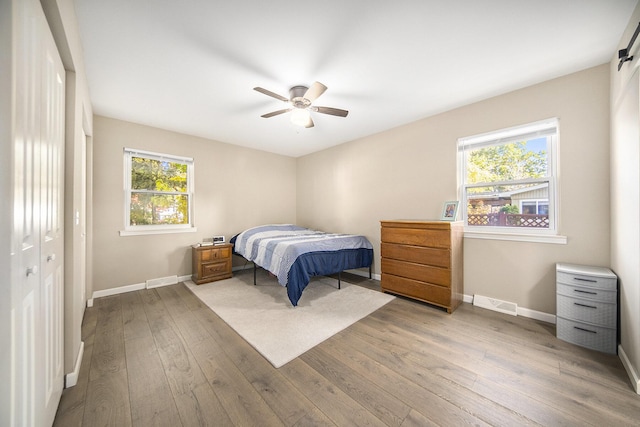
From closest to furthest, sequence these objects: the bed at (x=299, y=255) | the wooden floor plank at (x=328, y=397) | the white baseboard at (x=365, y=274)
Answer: the wooden floor plank at (x=328, y=397), the bed at (x=299, y=255), the white baseboard at (x=365, y=274)

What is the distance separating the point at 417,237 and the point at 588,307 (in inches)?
60.7

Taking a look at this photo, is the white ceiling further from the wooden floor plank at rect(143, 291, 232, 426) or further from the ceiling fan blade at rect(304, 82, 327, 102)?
the wooden floor plank at rect(143, 291, 232, 426)

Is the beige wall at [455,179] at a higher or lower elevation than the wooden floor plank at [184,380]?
higher

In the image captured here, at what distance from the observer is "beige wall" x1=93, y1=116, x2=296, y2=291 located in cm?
330

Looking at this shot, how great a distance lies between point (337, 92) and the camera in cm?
271

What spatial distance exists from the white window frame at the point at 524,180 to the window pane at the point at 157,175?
4381mm

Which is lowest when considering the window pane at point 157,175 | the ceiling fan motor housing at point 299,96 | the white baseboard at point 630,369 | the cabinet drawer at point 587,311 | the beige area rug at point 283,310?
the beige area rug at point 283,310

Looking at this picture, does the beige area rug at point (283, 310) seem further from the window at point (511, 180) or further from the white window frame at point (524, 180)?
the window at point (511, 180)

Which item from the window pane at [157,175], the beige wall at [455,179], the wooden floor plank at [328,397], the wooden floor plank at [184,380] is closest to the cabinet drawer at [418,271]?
the beige wall at [455,179]

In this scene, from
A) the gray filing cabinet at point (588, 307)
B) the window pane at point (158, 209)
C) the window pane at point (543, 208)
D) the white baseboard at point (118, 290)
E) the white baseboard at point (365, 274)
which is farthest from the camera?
the white baseboard at point (365, 274)

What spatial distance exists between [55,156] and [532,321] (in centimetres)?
426

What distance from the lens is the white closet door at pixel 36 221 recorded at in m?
0.85

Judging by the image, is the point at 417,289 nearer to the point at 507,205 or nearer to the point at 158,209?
the point at 507,205

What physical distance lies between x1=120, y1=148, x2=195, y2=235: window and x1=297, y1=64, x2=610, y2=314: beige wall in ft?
9.59
